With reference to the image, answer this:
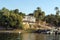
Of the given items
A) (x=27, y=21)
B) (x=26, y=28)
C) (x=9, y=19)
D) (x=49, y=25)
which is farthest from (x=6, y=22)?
(x=49, y=25)

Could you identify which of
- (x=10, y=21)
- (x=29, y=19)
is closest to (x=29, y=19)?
(x=29, y=19)

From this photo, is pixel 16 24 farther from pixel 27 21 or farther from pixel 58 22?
pixel 58 22

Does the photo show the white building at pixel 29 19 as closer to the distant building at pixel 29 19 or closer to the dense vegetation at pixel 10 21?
the distant building at pixel 29 19

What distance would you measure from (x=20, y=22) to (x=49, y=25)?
33053 mm

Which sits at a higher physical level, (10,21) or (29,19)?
(29,19)

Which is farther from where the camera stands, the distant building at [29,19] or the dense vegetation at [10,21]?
the distant building at [29,19]

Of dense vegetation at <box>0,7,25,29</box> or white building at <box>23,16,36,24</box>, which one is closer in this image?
dense vegetation at <box>0,7,25,29</box>

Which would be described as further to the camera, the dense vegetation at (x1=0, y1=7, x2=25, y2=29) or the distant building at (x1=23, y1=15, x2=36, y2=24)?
the distant building at (x1=23, y1=15, x2=36, y2=24)

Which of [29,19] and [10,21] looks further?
[29,19]

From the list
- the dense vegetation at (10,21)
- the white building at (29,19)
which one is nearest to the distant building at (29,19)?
the white building at (29,19)

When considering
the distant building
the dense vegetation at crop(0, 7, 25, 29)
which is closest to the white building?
the distant building

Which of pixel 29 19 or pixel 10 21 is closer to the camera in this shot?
pixel 10 21

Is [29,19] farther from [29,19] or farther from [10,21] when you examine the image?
[10,21]

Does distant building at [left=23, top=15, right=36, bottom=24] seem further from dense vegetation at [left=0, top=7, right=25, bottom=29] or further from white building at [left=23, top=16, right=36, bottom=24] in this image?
dense vegetation at [left=0, top=7, right=25, bottom=29]
